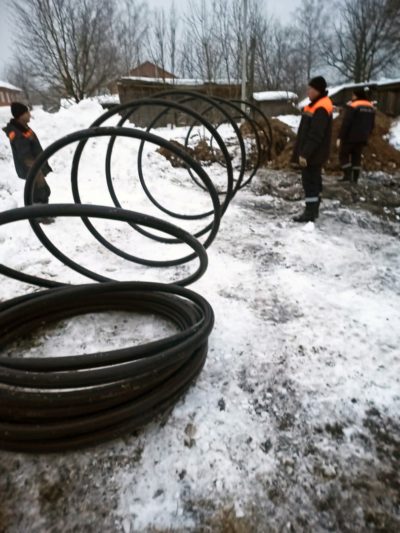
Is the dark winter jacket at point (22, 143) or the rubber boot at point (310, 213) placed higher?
the dark winter jacket at point (22, 143)

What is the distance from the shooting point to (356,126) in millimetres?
5906

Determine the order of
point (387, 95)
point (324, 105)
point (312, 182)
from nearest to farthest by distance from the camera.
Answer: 1. point (324, 105)
2. point (312, 182)
3. point (387, 95)

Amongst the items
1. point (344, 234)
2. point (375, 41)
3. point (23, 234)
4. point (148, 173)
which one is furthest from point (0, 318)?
point (375, 41)

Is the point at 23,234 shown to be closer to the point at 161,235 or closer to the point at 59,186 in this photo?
the point at 161,235

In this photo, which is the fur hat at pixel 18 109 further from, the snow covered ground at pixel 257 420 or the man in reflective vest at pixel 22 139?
the snow covered ground at pixel 257 420

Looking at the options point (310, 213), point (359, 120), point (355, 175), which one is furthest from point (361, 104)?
point (310, 213)

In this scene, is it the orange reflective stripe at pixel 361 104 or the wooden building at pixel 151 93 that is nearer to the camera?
the orange reflective stripe at pixel 361 104

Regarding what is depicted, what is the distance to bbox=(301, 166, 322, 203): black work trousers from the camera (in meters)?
4.38

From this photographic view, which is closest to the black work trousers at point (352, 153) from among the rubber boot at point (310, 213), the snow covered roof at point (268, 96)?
the rubber boot at point (310, 213)

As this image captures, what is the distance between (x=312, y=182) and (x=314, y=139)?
→ 0.56 m

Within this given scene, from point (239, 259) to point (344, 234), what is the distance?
60.9 inches

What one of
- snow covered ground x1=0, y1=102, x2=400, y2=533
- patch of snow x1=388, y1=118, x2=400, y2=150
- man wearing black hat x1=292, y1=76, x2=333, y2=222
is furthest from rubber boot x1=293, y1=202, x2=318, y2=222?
patch of snow x1=388, y1=118, x2=400, y2=150

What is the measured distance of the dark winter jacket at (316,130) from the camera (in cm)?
401

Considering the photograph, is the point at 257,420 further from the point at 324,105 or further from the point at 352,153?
the point at 352,153
